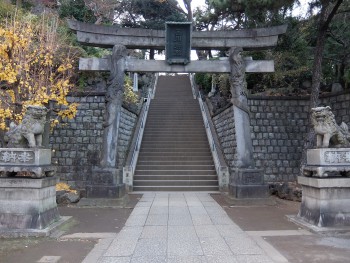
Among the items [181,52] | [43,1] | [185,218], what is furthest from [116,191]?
[43,1]

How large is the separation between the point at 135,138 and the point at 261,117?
19.2ft

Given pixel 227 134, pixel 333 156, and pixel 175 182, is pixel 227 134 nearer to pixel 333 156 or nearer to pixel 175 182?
pixel 175 182

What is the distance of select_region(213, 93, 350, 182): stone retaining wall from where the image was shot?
47.9 ft

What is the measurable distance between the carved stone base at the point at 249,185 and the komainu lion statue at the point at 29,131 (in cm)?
599

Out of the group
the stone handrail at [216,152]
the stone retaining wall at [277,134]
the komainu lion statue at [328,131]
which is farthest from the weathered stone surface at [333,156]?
the stone retaining wall at [277,134]

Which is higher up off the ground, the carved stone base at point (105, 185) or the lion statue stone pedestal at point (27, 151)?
the lion statue stone pedestal at point (27, 151)

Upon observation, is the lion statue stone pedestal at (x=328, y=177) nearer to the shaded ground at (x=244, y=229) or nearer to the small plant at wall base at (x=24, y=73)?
the shaded ground at (x=244, y=229)

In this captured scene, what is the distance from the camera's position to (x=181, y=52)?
11.1m

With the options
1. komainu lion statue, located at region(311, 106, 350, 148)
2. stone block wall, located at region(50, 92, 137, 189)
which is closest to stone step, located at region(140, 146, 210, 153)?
stone block wall, located at region(50, 92, 137, 189)

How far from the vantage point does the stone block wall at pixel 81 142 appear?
14.6 meters

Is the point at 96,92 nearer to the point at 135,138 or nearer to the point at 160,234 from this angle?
the point at 135,138

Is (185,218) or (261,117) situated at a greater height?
(261,117)

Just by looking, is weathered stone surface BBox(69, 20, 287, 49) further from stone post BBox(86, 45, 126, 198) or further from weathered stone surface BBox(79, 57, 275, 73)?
weathered stone surface BBox(79, 57, 275, 73)

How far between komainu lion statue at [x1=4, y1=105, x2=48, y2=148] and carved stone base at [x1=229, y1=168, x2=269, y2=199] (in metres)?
5.99
